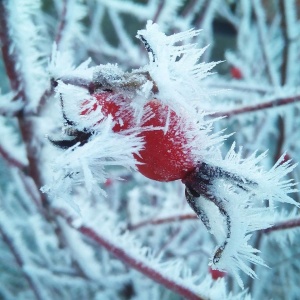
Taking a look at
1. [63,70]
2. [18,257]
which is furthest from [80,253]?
[63,70]

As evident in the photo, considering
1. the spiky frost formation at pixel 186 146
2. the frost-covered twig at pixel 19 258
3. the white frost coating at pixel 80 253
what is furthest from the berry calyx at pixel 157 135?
the frost-covered twig at pixel 19 258

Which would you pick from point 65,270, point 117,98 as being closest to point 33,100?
point 117,98

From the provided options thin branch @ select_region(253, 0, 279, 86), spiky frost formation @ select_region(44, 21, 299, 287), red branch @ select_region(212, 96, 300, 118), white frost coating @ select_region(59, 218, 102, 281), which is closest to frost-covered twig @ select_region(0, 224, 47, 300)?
white frost coating @ select_region(59, 218, 102, 281)

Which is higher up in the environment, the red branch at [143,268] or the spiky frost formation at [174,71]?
the spiky frost formation at [174,71]

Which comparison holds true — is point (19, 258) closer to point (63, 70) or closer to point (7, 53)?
point (7, 53)

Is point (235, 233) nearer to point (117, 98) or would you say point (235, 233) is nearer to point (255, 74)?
point (117, 98)

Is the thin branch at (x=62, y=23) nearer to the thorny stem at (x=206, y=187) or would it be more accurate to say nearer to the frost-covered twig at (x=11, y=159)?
the frost-covered twig at (x=11, y=159)
